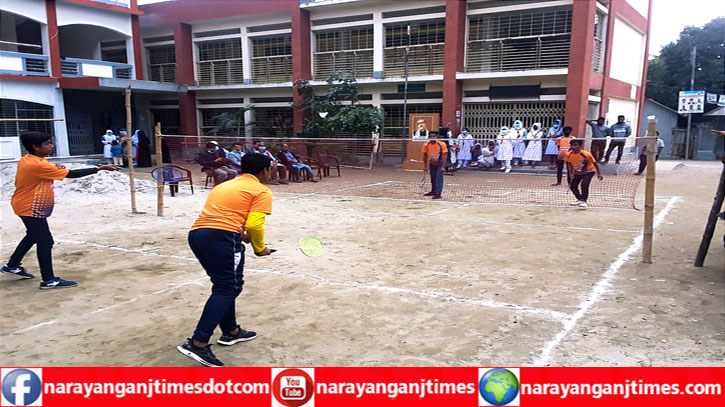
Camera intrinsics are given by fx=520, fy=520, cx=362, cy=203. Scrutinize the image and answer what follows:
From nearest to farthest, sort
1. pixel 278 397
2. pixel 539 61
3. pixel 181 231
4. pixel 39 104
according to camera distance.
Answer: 1. pixel 278 397
2. pixel 181 231
3. pixel 539 61
4. pixel 39 104

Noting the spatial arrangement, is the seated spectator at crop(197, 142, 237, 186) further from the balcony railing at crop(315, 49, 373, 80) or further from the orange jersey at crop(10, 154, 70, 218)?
the balcony railing at crop(315, 49, 373, 80)

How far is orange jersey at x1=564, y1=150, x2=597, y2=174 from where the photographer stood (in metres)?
11.1

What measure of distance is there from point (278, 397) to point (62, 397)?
144 cm

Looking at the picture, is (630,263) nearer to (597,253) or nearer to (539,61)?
(597,253)

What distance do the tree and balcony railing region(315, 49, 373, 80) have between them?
1122 inches

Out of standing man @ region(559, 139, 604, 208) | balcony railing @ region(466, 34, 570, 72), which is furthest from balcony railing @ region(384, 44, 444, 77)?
standing man @ region(559, 139, 604, 208)

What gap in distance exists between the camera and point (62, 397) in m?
3.41

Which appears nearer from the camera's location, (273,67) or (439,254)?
(439,254)

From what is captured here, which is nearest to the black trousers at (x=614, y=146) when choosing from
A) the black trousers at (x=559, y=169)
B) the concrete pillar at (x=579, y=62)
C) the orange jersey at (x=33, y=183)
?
the black trousers at (x=559, y=169)

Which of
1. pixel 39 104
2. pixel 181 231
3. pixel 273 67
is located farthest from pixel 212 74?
pixel 181 231

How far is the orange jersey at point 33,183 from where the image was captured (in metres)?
5.63

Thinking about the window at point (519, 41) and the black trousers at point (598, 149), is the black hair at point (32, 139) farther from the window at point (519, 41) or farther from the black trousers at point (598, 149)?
the window at point (519, 41)

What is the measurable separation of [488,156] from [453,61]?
706 cm

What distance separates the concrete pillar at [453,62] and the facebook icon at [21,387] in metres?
19.3
